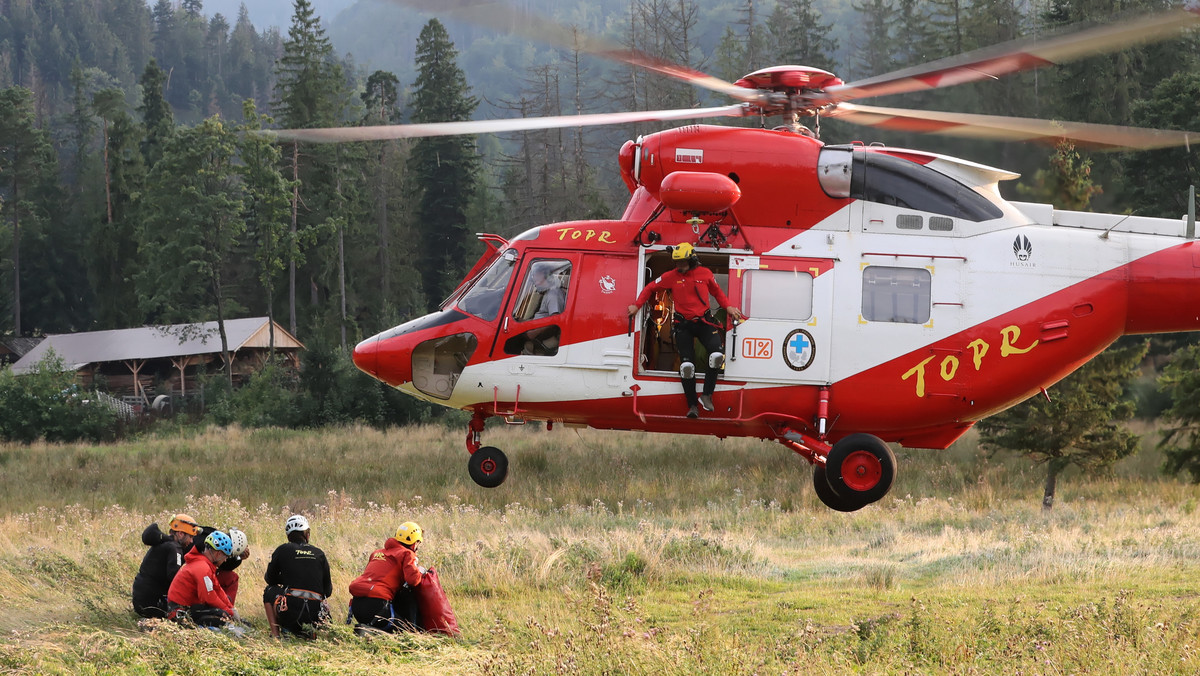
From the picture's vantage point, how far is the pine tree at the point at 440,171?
207 ft

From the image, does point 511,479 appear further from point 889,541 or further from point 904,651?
point 904,651

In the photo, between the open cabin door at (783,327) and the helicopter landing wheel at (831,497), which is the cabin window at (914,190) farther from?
the helicopter landing wheel at (831,497)

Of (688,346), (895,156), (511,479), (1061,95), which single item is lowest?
(511,479)

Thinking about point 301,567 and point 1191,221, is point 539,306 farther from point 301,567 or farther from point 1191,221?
point 1191,221

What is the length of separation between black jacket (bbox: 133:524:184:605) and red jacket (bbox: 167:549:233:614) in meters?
0.56

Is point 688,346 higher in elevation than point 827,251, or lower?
lower

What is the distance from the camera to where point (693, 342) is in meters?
11.2

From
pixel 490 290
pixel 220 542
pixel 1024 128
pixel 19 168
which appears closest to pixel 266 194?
pixel 19 168

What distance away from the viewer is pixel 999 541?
61.3 ft

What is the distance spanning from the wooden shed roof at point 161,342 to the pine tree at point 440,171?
356 inches

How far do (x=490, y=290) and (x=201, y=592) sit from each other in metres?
4.31

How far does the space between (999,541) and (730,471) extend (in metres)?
11.5

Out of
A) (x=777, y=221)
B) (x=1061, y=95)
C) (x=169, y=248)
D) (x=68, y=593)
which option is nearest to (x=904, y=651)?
(x=777, y=221)

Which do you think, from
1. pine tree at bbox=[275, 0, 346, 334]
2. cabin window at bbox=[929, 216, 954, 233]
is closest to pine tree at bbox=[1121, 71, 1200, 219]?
cabin window at bbox=[929, 216, 954, 233]
